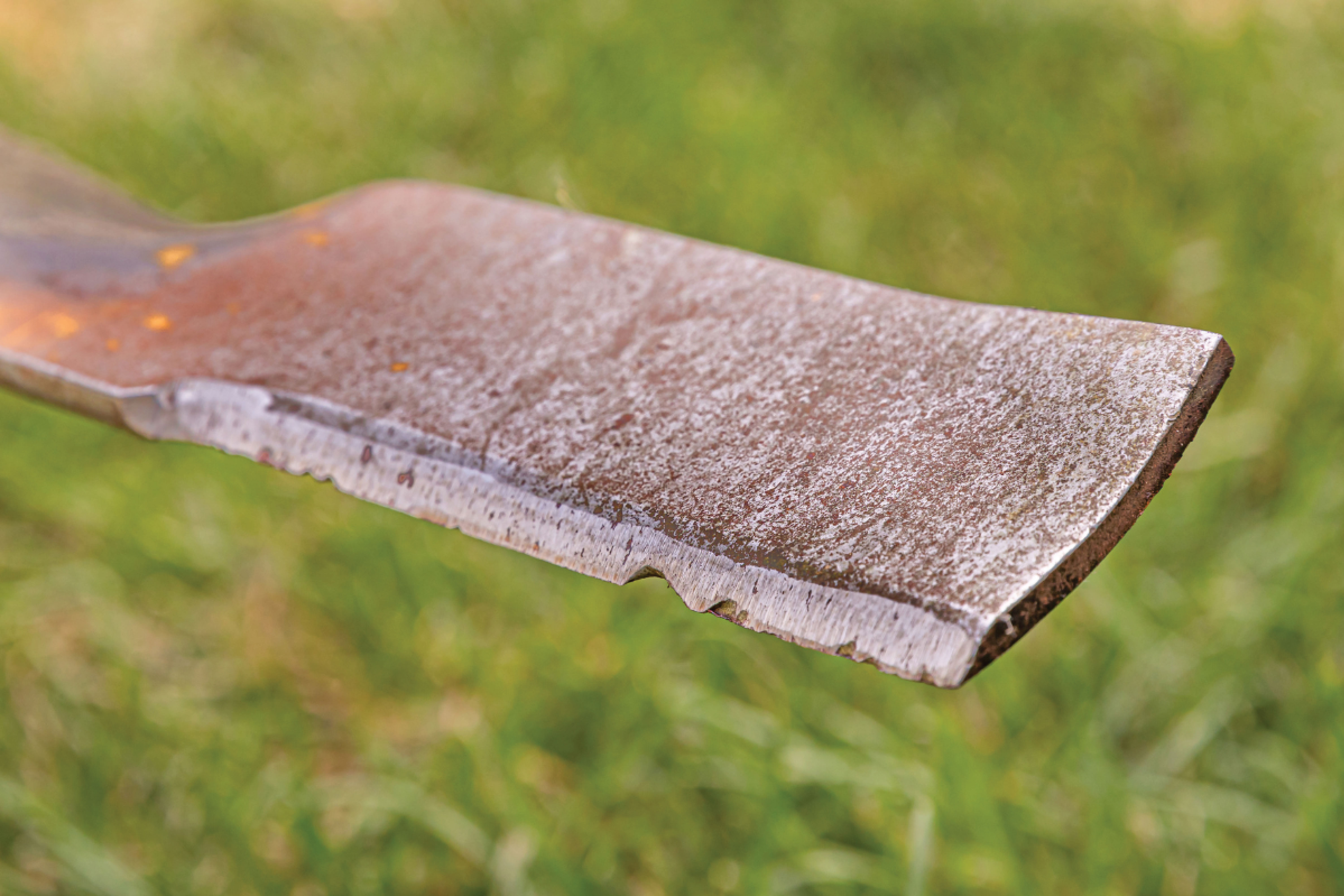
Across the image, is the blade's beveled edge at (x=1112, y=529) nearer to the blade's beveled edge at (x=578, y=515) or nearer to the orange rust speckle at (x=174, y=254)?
the blade's beveled edge at (x=578, y=515)

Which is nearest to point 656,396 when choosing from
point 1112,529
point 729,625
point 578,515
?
point 578,515

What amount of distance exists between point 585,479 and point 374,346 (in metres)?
0.21

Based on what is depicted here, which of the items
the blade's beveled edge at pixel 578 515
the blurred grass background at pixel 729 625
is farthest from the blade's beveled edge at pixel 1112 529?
the blurred grass background at pixel 729 625

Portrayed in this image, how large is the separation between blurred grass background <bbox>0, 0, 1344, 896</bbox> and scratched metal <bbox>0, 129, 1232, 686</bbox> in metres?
0.31

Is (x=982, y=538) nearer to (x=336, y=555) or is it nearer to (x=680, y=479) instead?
(x=680, y=479)

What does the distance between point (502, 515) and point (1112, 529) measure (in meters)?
0.31

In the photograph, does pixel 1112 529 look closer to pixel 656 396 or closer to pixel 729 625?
pixel 656 396

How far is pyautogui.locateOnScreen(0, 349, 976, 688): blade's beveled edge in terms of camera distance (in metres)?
0.46

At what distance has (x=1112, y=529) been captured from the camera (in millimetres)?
470

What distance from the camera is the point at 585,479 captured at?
554mm

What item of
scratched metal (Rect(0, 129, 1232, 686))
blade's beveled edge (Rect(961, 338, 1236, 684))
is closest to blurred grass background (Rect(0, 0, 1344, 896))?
scratched metal (Rect(0, 129, 1232, 686))

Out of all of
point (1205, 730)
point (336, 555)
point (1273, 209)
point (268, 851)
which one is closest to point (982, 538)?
point (1205, 730)

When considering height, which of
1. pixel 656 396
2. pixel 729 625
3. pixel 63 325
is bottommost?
pixel 729 625

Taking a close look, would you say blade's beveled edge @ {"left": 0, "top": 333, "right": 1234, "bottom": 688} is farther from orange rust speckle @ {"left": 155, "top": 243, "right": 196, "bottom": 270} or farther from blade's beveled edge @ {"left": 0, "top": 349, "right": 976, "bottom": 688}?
orange rust speckle @ {"left": 155, "top": 243, "right": 196, "bottom": 270}
